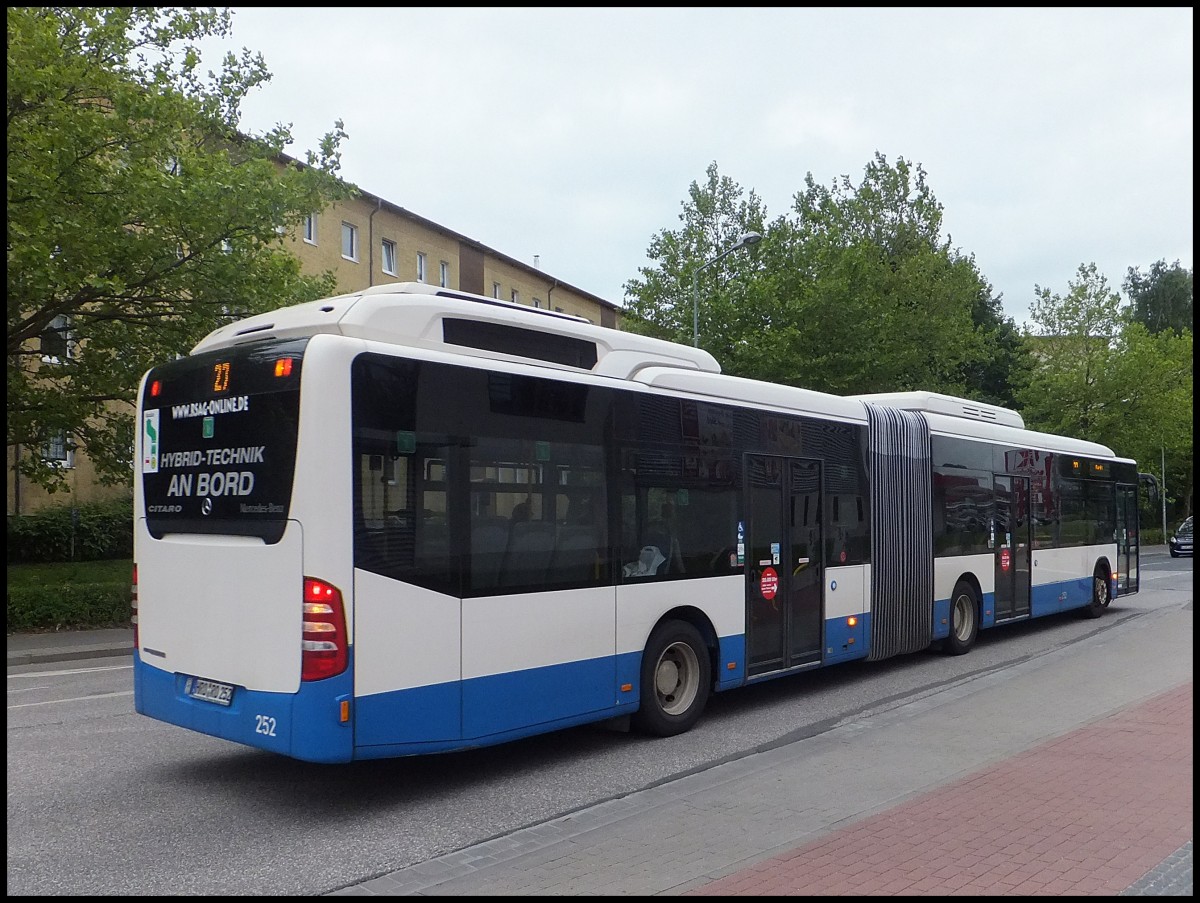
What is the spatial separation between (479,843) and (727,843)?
4.40 feet

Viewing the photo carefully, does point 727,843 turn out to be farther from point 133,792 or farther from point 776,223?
point 776,223

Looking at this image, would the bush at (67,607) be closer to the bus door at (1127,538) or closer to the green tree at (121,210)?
the green tree at (121,210)

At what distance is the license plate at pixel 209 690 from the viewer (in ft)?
19.9

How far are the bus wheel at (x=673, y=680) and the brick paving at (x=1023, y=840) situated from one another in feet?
7.86

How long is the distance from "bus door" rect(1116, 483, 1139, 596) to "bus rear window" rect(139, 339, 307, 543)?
1602 centimetres

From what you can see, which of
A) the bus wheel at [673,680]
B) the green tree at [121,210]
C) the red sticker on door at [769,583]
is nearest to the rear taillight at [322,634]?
the bus wheel at [673,680]

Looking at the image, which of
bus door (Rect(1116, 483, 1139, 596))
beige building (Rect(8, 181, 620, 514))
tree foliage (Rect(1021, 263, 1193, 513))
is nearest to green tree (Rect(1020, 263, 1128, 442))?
tree foliage (Rect(1021, 263, 1193, 513))

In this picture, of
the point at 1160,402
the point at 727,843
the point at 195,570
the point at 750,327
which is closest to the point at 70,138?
the point at 195,570

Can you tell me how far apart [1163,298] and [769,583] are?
206 feet

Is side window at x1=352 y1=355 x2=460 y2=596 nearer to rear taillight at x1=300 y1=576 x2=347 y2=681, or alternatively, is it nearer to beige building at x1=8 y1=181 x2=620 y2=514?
rear taillight at x1=300 y1=576 x2=347 y2=681

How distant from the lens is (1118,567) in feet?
57.8

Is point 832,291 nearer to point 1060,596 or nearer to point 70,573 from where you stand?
point 1060,596

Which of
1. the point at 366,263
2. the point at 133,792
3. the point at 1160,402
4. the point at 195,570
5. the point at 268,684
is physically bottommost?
the point at 133,792

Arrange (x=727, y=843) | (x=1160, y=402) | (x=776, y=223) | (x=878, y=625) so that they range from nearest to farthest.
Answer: (x=727, y=843) → (x=878, y=625) → (x=776, y=223) → (x=1160, y=402)
